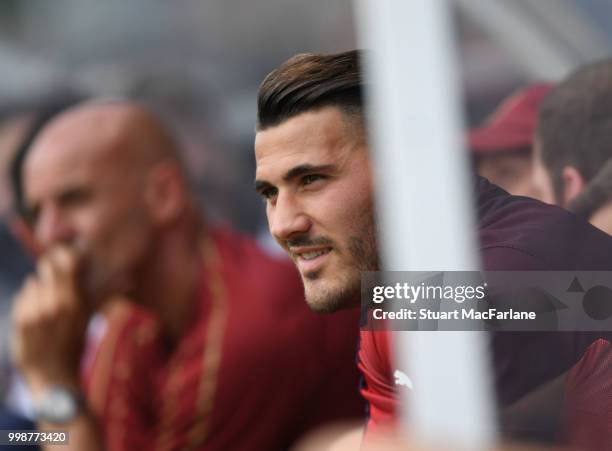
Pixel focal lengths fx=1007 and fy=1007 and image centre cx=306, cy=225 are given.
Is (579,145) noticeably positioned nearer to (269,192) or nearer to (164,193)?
(269,192)

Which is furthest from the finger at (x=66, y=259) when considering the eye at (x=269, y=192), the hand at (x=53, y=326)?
the eye at (x=269, y=192)

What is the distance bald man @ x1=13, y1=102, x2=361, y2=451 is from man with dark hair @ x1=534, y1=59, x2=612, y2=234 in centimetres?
50

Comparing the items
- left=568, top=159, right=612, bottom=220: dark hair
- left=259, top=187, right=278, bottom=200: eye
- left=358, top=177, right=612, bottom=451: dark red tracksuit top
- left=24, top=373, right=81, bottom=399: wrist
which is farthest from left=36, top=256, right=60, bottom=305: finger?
left=568, top=159, right=612, bottom=220: dark hair

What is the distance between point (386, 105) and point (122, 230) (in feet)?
2.78

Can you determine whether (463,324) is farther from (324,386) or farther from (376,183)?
(324,386)

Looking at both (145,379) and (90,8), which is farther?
Result: (90,8)

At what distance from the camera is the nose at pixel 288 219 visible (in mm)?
931

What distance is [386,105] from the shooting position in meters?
0.83

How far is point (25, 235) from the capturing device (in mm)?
1734

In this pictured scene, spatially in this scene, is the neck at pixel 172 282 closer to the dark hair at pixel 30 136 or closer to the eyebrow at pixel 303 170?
the dark hair at pixel 30 136

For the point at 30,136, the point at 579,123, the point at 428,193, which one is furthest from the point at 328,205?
the point at 30,136

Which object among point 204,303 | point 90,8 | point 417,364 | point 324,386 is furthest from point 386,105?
point 90,8

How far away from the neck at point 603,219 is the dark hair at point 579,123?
45 mm

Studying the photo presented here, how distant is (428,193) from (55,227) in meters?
0.95
